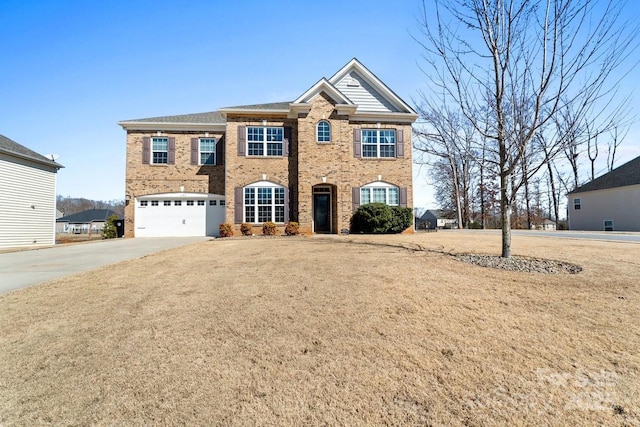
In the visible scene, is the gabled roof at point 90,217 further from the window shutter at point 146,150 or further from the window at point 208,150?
the window at point 208,150

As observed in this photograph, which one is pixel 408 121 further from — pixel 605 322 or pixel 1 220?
pixel 1 220

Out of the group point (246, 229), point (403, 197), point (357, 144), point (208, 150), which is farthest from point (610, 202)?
point (208, 150)

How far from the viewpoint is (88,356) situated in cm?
334

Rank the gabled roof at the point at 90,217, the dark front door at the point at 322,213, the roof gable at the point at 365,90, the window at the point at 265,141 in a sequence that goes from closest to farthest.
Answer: the window at the point at 265,141, the dark front door at the point at 322,213, the roof gable at the point at 365,90, the gabled roof at the point at 90,217

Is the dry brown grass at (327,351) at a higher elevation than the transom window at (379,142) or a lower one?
lower

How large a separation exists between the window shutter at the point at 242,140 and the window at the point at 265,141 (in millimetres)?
188

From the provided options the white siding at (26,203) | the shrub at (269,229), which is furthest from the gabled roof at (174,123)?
the shrub at (269,229)

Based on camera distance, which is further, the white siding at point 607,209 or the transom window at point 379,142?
the white siding at point 607,209

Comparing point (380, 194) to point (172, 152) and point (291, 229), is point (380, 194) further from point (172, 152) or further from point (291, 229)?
point (172, 152)

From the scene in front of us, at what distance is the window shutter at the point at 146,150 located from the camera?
59.4 feet

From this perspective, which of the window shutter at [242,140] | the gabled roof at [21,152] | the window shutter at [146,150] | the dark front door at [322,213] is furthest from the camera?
the dark front door at [322,213]

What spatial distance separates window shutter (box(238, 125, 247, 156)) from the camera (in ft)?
56.4

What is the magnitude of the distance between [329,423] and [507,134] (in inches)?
285

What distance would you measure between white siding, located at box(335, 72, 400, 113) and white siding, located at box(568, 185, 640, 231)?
17.4m
